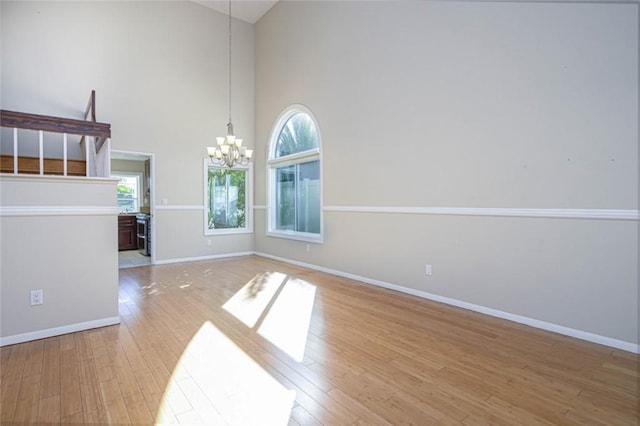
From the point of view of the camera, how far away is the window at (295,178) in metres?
5.86

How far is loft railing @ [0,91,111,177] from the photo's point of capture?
9.20 ft

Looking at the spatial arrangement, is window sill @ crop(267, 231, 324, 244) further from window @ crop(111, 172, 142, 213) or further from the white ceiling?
window @ crop(111, 172, 142, 213)

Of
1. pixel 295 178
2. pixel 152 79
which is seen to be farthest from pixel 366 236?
pixel 152 79

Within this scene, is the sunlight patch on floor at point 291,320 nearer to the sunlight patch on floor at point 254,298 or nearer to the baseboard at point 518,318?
the sunlight patch on floor at point 254,298

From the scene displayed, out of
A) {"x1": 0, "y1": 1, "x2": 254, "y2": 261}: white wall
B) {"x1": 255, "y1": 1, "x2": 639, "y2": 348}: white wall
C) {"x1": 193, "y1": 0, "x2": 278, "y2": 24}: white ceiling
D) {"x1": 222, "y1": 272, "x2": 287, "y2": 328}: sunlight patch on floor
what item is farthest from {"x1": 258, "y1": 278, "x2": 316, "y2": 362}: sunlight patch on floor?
{"x1": 193, "y1": 0, "x2": 278, "y2": 24}: white ceiling

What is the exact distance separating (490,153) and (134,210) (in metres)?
9.38

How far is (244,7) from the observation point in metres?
6.88

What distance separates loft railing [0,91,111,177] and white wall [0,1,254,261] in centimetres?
69

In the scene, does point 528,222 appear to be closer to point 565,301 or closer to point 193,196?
point 565,301

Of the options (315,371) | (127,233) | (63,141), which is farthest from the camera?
(127,233)

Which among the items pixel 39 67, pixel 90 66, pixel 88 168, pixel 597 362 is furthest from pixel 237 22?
pixel 597 362

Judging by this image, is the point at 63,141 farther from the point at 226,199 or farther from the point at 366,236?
the point at 366,236

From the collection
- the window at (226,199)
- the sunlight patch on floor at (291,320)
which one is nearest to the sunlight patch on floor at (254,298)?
the sunlight patch on floor at (291,320)

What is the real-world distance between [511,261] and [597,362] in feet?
3.51
